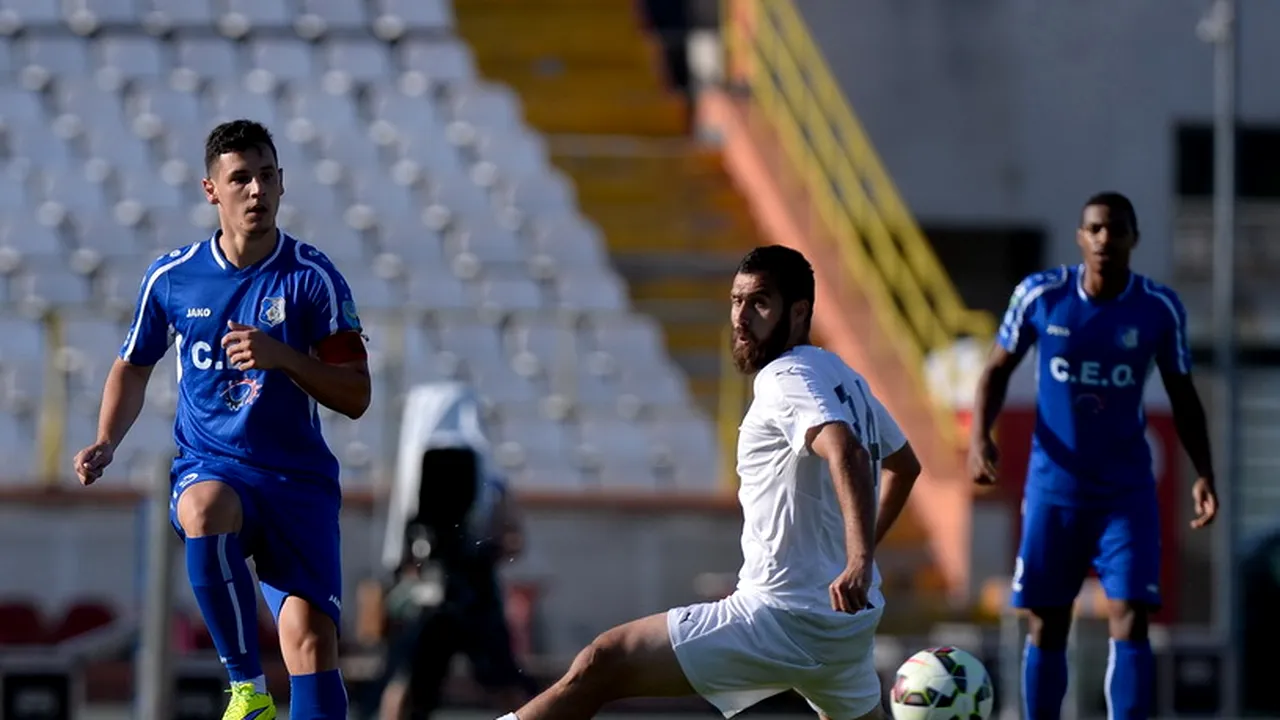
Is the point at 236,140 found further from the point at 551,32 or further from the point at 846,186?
the point at 551,32

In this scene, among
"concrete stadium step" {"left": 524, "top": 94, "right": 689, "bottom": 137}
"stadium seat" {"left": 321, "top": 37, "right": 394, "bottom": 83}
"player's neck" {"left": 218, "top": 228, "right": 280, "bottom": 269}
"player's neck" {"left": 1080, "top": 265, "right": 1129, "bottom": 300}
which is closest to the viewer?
"player's neck" {"left": 218, "top": 228, "right": 280, "bottom": 269}

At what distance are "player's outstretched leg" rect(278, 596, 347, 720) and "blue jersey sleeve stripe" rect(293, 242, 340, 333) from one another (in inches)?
35.5

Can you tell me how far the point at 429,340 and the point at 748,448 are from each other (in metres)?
13.0

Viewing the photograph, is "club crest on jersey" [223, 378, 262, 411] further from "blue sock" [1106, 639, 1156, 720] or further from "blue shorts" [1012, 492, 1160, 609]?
"blue sock" [1106, 639, 1156, 720]

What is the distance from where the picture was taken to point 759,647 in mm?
6961

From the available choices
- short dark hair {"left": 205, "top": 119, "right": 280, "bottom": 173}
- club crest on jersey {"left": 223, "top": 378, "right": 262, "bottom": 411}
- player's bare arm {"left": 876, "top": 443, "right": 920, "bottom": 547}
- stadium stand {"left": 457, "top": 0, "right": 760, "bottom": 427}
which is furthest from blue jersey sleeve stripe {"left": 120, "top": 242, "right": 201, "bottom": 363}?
stadium stand {"left": 457, "top": 0, "right": 760, "bottom": 427}

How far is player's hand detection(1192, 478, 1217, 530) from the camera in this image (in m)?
9.43

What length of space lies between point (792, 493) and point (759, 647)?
0.47 meters

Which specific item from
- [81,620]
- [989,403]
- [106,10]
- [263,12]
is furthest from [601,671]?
[106,10]

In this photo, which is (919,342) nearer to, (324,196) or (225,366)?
(324,196)

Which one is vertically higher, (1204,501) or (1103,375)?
(1103,375)

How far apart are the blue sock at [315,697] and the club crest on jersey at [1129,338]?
3.72 m

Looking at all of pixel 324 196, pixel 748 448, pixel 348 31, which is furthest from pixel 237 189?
pixel 348 31

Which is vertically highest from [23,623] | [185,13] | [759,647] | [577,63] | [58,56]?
[185,13]
